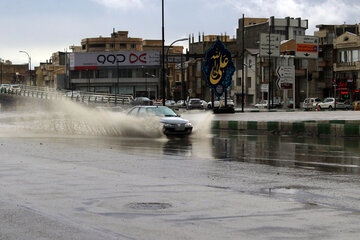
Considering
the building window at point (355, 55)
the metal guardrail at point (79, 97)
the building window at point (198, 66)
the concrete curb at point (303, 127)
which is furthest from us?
the building window at point (198, 66)

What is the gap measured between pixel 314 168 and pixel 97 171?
5.03 meters

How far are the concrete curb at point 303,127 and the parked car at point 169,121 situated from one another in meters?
7.25

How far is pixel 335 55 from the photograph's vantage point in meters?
93.1

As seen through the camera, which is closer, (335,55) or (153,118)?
(153,118)

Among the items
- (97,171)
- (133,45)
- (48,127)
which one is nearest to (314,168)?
(97,171)

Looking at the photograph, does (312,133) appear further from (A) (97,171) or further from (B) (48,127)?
(A) (97,171)

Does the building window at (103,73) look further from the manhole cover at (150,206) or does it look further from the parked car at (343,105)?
the manhole cover at (150,206)

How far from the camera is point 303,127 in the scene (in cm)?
3081

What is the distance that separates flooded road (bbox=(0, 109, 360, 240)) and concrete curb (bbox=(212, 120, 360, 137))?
11.0 metres

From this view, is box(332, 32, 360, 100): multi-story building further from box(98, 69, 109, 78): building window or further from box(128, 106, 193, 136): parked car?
box(98, 69, 109, 78): building window

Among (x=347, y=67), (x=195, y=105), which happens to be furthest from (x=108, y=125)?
(x=347, y=67)

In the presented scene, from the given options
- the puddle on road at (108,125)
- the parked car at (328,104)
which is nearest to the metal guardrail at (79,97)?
the puddle on road at (108,125)

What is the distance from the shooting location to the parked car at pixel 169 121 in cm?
2597

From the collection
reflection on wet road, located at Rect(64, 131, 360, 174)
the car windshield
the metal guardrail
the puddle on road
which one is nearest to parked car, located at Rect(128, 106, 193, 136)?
the car windshield
